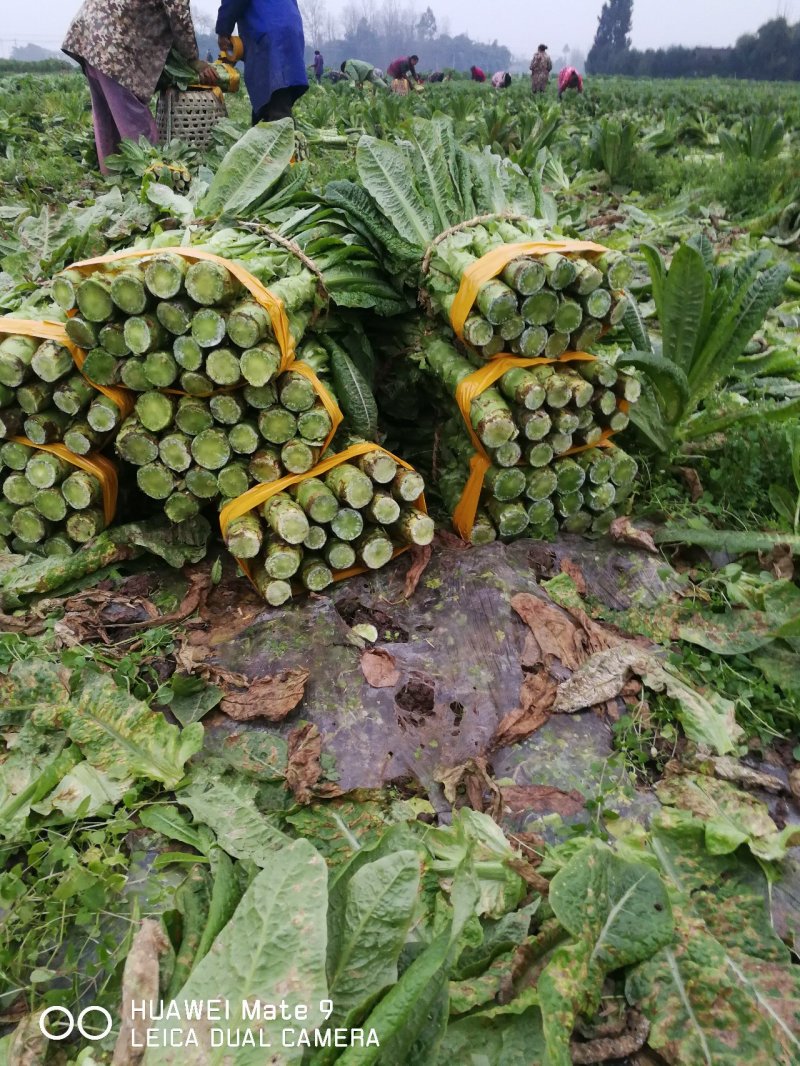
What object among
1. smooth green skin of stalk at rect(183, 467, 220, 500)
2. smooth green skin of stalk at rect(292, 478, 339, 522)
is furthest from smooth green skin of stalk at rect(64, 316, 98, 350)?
smooth green skin of stalk at rect(292, 478, 339, 522)

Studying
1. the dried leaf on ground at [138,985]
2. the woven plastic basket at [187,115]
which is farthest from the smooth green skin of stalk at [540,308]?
the woven plastic basket at [187,115]

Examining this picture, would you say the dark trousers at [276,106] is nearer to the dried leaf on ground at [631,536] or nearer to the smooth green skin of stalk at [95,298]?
the smooth green skin of stalk at [95,298]

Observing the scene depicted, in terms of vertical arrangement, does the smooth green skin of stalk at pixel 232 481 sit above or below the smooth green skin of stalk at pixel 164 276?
below

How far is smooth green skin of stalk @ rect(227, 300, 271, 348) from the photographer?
255 centimetres

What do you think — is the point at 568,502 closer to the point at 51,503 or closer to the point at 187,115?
the point at 51,503

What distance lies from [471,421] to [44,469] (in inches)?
68.1

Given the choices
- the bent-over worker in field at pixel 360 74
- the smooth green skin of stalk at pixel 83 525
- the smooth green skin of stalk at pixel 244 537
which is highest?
the bent-over worker in field at pixel 360 74

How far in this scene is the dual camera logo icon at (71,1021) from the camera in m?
1.51

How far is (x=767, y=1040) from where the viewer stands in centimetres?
143

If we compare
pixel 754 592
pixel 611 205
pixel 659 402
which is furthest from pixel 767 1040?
pixel 611 205

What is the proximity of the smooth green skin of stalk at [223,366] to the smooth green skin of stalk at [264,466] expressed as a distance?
0.31 meters

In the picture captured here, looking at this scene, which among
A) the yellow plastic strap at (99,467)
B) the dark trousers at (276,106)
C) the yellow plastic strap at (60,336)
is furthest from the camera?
the dark trousers at (276,106)

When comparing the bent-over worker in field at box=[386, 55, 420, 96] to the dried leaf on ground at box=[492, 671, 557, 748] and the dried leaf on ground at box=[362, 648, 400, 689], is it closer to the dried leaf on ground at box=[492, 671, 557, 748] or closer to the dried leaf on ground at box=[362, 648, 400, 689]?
the dried leaf on ground at box=[362, 648, 400, 689]

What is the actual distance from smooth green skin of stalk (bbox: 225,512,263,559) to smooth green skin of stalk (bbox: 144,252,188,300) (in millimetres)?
853
